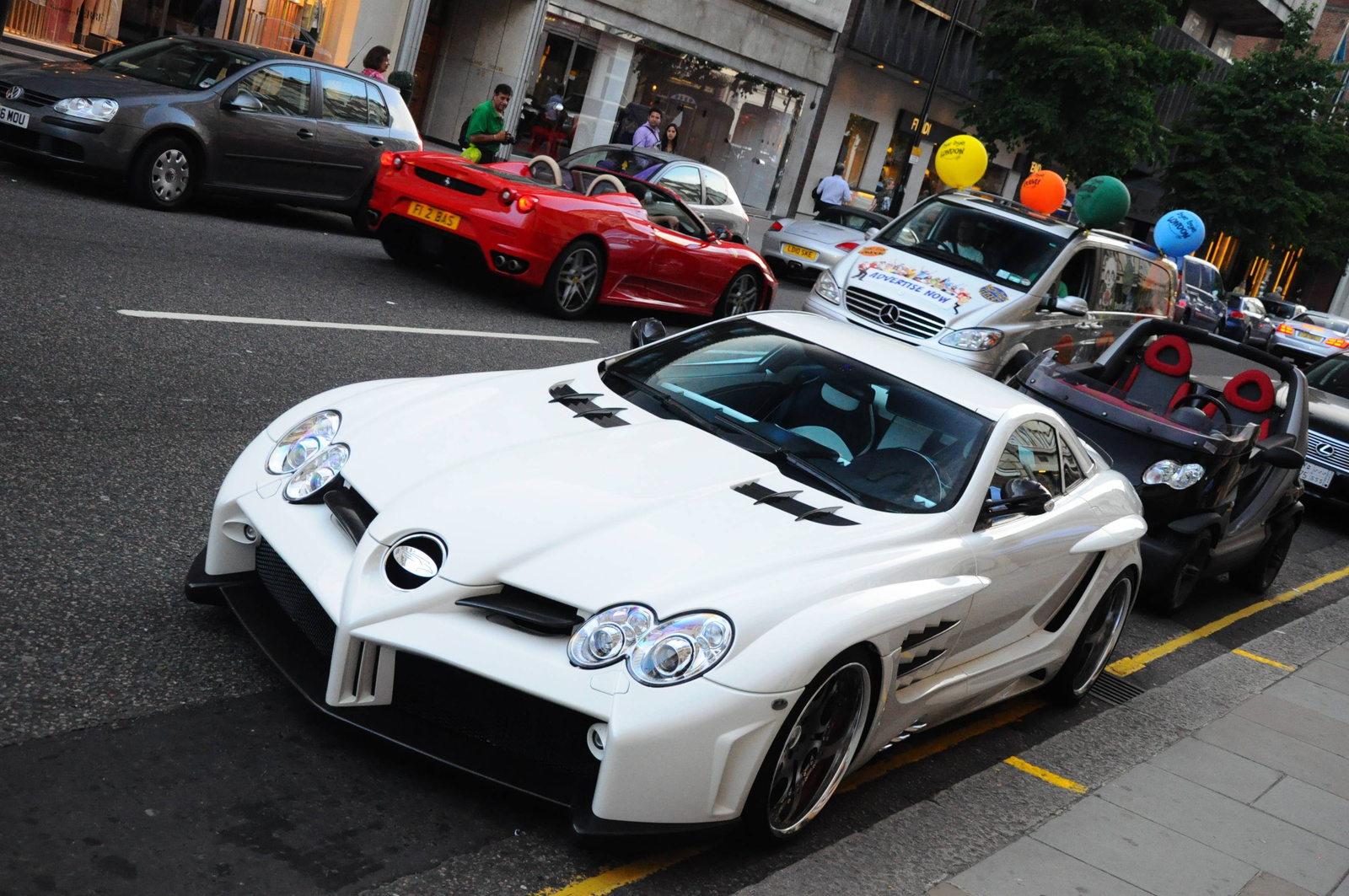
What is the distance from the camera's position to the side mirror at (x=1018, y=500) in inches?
178

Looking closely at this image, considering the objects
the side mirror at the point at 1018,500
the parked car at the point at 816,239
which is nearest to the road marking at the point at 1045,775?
the side mirror at the point at 1018,500

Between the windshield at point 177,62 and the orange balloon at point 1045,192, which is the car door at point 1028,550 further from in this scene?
the orange balloon at point 1045,192

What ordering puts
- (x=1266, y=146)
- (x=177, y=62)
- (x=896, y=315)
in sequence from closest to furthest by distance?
1. (x=896, y=315)
2. (x=177, y=62)
3. (x=1266, y=146)

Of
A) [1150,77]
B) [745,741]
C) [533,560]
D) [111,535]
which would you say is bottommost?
[111,535]

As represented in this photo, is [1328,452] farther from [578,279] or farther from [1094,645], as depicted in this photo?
[1094,645]

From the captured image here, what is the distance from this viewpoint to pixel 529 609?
11.4ft

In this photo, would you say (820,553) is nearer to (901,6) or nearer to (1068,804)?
(1068,804)

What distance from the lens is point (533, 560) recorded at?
354cm

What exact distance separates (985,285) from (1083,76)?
16.5 meters

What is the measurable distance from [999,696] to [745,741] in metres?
1.94

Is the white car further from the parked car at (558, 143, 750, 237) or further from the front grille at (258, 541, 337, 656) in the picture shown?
the parked car at (558, 143, 750, 237)

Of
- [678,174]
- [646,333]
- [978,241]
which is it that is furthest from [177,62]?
[646,333]

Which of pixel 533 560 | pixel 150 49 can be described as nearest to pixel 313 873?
pixel 533 560

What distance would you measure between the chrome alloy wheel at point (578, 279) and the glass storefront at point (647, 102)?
1089cm
